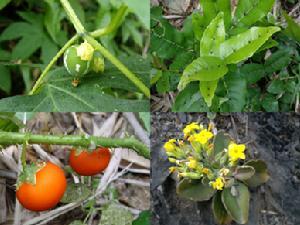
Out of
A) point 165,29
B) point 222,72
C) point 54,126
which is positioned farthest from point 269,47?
point 54,126

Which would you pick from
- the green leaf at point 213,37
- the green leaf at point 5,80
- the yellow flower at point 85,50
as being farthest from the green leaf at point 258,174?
the green leaf at point 5,80

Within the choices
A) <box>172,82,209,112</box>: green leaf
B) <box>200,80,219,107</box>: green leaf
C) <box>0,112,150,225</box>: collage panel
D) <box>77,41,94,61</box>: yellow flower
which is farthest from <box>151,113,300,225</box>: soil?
<box>77,41,94,61</box>: yellow flower

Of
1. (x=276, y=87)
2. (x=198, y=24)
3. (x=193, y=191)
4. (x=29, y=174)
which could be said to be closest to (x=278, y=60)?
(x=276, y=87)

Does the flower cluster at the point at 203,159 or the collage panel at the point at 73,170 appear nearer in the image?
the collage panel at the point at 73,170

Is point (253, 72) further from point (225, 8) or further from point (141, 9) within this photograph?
point (141, 9)

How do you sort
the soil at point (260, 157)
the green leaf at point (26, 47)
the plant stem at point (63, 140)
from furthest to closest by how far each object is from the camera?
the green leaf at point (26, 47) < the soil at point (260, 157) < the plant stem at point (63, 140)

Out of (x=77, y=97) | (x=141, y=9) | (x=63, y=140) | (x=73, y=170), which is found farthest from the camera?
(x=73, y=170)

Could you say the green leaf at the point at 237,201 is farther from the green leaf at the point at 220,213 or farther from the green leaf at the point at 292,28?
the green leaf at the point at 292,28
